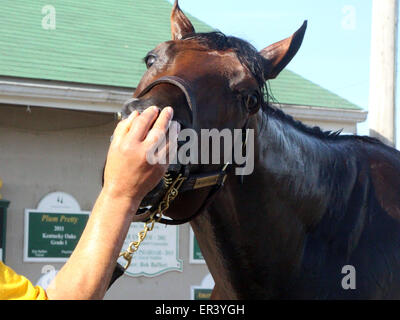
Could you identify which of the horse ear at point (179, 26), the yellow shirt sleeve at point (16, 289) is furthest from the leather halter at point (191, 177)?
the yellow shirt sleeve at point (16, 289)

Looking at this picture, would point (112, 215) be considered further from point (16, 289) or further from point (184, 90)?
point (184, 90)

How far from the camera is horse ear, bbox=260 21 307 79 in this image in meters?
2.81

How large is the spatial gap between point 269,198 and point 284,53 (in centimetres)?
70

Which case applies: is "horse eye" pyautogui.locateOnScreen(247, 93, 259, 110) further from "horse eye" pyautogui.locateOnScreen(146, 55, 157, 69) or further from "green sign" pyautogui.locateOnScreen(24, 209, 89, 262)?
"green sign" pyautogui.locateOnScreen(24, 209, 89, 262)

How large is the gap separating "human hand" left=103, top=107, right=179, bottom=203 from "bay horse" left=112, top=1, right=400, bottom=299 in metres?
1.01

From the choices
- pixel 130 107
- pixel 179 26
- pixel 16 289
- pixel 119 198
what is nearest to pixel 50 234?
pixel 179 26

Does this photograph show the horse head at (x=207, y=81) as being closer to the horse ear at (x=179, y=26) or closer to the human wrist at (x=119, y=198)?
the horse ear at (x=179, y=26)

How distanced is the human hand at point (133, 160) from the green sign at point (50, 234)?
611 centimetres

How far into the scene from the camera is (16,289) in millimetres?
1285

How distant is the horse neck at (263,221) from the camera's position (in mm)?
2684

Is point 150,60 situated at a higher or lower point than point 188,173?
higher

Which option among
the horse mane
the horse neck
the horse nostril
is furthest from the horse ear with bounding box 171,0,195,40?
the horse nostril

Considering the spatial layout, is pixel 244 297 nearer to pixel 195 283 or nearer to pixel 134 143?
pixel 134 143

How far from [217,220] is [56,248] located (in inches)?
196
